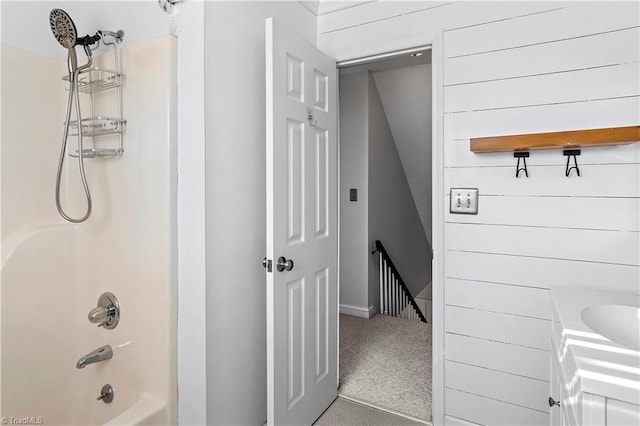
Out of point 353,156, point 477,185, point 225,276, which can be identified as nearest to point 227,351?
point 225,276

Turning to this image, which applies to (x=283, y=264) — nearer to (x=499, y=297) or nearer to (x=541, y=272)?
(x=499, y=297)

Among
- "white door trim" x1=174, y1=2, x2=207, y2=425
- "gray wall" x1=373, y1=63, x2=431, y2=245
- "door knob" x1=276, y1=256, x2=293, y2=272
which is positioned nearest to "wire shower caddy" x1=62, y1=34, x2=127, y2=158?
"white door trim" x1=174, y1=2, x2=207, y2=425

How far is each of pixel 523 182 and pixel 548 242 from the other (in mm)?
288

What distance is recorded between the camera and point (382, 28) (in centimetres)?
206

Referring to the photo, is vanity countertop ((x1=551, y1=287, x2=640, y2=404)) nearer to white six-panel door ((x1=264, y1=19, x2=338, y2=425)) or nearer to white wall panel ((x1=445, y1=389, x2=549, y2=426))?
white wall panel ((x1=445, y1=389, x2=549, y2=426))

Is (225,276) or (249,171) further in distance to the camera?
(249,171)

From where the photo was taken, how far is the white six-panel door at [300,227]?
166 centimetres

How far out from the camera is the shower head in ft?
4.86

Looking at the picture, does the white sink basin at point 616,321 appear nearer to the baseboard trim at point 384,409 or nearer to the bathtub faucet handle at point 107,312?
the baseboard trim at point 384,409

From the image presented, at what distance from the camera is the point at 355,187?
3.75 metres

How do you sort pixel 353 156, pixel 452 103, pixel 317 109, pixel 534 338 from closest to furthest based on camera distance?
pixel 534 338 → pixel 452 103 → pixel 317 109 → pixel 353 156

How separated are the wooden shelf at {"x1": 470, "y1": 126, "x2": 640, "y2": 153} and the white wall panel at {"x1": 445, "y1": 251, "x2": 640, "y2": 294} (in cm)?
43

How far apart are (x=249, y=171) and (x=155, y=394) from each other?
1.04 m

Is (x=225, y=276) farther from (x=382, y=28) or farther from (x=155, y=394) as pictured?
(x=382, y=28)
